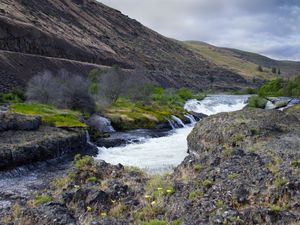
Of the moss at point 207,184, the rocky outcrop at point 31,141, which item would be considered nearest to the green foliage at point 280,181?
the moss at point 207,184

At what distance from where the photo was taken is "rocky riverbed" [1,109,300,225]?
11.6m

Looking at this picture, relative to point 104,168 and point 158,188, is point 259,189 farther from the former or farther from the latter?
point 104,168

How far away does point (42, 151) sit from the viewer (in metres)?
26.6

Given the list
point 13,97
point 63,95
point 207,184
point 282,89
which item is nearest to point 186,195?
point 207,184

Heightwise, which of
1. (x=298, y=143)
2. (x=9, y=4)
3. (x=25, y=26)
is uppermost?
(x=9, y=4)

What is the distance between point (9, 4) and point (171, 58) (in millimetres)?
80714

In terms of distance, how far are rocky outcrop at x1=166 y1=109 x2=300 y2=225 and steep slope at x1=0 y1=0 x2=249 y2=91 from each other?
51.8m

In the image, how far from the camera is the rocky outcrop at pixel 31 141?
2437 cm

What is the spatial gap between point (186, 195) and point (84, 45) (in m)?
99.3

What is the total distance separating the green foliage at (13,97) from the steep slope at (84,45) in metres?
6.17

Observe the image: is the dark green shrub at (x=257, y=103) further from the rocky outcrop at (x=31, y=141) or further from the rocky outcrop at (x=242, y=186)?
the rocky outcrop at (x=242, y=186)

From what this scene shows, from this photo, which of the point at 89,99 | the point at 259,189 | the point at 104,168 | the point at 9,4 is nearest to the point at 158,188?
the point at 259,189

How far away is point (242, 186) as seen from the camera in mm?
13242

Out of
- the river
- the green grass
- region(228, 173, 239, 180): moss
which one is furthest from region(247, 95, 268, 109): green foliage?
region(228, 173, 239, 180): moss
